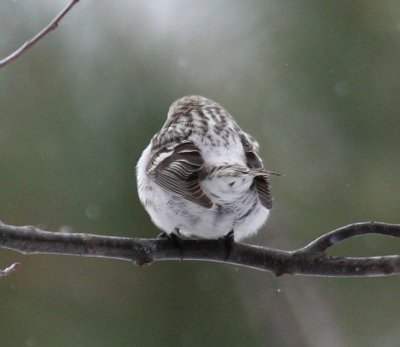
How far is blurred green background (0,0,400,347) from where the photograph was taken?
4.84 metres

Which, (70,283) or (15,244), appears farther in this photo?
(70,283)

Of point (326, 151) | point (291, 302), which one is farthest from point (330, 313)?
point (326, 151)

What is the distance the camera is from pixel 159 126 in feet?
16.9

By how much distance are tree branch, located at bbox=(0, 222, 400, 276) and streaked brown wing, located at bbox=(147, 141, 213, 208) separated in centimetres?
20

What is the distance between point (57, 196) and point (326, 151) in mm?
1932

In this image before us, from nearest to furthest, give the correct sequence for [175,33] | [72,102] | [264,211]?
[264,211]
[72,102]
[175,33]

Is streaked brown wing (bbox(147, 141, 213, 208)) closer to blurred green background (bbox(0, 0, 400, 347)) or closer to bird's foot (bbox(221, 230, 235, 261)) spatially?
bird's foot (bbox(221, 230, 235, 261))

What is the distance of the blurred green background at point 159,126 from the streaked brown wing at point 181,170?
4.75 ft

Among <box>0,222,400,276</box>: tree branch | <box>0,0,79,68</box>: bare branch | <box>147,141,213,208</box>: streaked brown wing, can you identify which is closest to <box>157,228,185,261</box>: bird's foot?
<box>0,222,400,276</box>: tree branch

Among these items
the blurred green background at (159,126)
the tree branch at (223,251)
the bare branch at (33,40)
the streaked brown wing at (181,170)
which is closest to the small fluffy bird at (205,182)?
the streaked brown wing at (181,170)

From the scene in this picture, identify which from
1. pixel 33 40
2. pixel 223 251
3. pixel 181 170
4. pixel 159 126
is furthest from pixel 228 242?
pixel 159 126

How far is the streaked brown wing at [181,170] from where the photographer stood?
3.01 meters

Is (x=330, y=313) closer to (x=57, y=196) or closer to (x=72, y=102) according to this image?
(x=57, y=196)

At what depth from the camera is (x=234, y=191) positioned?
119 inches
